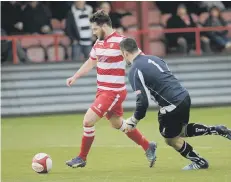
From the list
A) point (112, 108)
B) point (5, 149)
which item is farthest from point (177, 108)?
point (5, 149)

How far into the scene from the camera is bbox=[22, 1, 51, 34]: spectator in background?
71.7 ft

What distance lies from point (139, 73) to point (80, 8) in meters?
10.6

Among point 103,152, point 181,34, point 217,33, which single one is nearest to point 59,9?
point 181,34

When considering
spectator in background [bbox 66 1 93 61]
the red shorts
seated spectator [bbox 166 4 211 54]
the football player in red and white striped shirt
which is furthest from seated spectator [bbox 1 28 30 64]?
the red shorts

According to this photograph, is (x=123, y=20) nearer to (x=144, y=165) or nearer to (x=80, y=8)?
(x=80, y=8)

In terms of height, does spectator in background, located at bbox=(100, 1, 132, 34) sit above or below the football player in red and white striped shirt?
below

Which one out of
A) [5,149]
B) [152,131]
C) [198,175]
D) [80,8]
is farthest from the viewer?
[80,8]

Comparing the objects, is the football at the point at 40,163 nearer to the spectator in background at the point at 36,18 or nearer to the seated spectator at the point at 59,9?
the spectator in background at the point at 36,18

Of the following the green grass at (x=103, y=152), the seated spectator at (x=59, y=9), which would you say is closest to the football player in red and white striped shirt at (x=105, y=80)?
the green grass at (x=103, y=152)

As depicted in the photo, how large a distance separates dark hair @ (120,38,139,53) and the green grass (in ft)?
5.54

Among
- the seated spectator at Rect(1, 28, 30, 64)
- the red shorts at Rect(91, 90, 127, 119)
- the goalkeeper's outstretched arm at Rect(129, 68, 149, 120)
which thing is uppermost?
the goalkeeper's outstretched arm at Rect(129, 68, 149, 120)

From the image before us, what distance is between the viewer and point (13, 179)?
11.6 meters

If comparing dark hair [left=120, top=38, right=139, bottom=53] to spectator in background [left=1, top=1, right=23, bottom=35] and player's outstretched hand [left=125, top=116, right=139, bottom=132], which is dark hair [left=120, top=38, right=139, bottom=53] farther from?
spectator in background [left=1, top=1, right=23, bottom=35]

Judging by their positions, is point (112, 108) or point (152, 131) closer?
point (112, 108)
